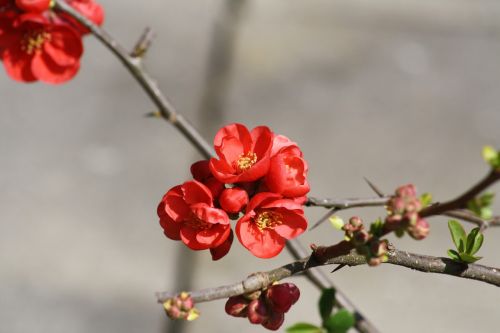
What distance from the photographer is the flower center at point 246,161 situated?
503mm

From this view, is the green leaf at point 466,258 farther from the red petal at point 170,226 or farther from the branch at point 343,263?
the red petal at point 170,226

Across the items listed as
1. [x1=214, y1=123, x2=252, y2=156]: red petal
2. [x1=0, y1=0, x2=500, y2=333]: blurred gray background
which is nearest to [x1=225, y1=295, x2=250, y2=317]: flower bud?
[x1=214, y1=123, x2=252, y2=156]: red petal

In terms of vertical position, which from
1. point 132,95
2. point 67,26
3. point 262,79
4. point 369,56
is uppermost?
point 67,26

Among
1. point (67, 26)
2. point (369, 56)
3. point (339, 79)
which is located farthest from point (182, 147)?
point (67, 26)

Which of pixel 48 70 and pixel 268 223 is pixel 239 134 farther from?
pixel 48 70

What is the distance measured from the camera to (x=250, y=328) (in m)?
2.01

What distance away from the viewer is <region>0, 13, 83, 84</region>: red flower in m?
0.74

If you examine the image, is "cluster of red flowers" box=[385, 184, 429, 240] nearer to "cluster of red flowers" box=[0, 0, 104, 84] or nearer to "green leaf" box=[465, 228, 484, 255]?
"green leaf" box=[465, 228, 484, 255]

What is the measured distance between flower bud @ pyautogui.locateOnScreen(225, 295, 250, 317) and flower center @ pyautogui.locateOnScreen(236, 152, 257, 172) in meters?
0.09

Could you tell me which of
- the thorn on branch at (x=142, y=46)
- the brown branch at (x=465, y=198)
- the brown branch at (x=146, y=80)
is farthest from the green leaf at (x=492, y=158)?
the thorn on branch at (x=142, y=46)

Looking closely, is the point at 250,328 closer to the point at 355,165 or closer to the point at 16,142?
the point at 355,165

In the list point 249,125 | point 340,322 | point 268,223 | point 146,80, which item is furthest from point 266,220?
point 249,125

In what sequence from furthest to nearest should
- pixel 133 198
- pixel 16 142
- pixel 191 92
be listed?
1. pixel 191 92
2. pixel 16 142
3. pixel 133 198

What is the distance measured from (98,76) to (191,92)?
34 centimetres
